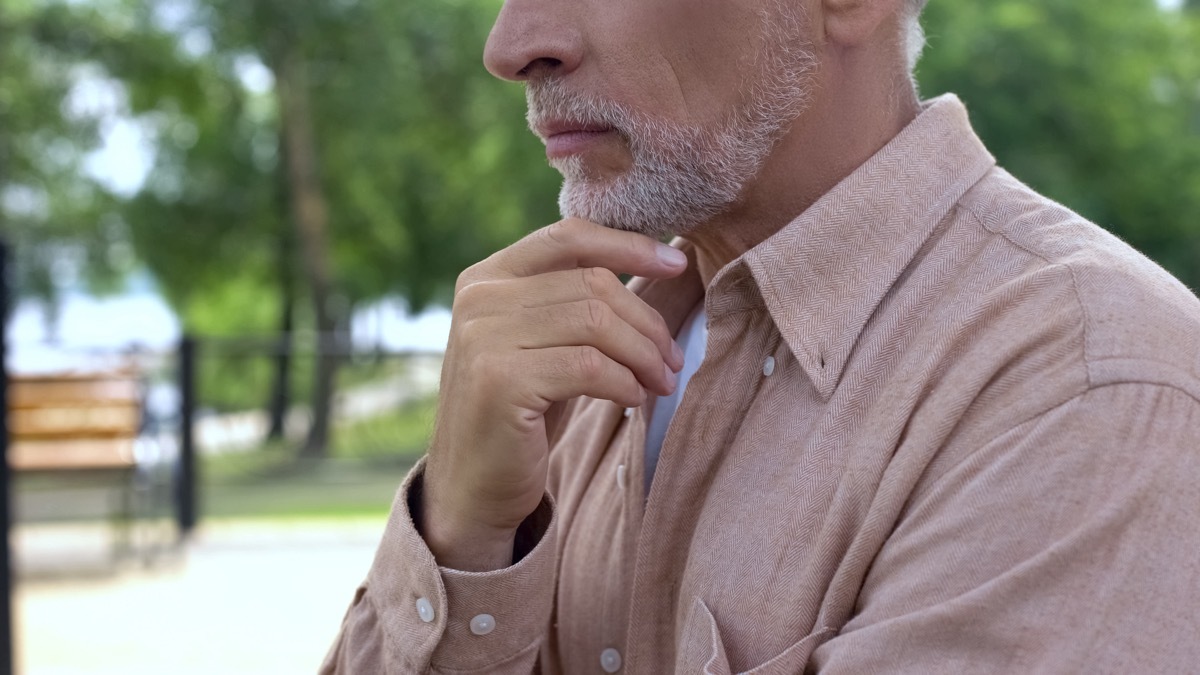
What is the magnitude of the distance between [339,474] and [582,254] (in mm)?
8922

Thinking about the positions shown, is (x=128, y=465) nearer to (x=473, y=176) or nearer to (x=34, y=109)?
(x=34, y=109)

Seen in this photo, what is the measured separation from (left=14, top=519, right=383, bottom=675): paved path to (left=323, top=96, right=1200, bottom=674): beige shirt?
396 cm

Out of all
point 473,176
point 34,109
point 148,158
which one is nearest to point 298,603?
point 34,109

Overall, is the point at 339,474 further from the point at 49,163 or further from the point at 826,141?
the point at 49,163

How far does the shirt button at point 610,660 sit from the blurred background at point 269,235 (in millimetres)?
835

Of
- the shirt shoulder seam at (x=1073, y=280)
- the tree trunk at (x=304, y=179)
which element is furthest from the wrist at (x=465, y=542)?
the tree trunk at (x=304, y=179)

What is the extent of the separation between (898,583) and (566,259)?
56 centimetres

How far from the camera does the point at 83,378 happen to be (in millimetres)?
7848

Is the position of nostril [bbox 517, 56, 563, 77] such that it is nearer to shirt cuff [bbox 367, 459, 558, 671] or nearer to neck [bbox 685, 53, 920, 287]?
neck [bbox 685, 53, 920, 287]

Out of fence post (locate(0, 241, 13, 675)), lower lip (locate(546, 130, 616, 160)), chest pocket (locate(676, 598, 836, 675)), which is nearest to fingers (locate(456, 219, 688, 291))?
lower lip (locate(546, 130, 616, 160))

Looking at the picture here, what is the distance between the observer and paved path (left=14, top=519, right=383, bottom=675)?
5.55 metres

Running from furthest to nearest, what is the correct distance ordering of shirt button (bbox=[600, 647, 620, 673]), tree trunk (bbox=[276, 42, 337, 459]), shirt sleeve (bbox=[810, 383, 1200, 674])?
tree trunk (bbox=[276, 42, 337, 459])
shirt button (bbox=[600, 647, 620, 673])
shirt sleeve (bbox=[810, 383, 1200, 674])

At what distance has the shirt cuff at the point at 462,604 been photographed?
155 cm

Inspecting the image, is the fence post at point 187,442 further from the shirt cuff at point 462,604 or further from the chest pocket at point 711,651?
the chest pocket at point 711,651
